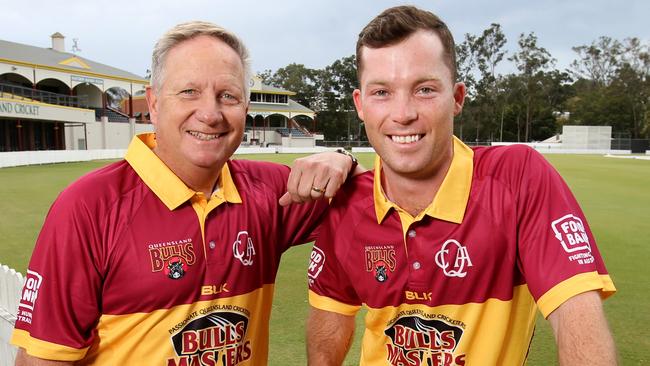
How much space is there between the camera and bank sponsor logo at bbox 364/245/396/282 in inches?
99.5

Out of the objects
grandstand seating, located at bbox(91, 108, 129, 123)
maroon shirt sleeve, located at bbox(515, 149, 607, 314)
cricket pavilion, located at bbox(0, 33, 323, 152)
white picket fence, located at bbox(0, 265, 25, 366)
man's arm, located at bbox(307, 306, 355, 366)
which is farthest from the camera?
grandstand seating, located at bbox(91, 108, 129, 123)

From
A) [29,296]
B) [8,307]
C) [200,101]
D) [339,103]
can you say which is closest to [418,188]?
[200,101]

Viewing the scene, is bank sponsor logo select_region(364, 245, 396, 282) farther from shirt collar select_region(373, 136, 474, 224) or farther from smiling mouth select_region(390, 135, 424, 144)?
smiling mouth select_region(390, 135, 424, 144)

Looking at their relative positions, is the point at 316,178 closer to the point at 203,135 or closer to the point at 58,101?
the point at 203,135

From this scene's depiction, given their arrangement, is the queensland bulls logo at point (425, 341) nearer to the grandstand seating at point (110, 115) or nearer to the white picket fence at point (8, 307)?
the white picket fence at point (8, 307)

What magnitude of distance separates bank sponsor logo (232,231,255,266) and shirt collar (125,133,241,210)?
0.19 meters

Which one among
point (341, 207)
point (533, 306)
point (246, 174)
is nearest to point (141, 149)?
point (246, 174)

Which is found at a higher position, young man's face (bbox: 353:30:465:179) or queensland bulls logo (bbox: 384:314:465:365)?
young man's face (bbox: 353:30:465:179)

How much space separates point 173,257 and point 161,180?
38 cm

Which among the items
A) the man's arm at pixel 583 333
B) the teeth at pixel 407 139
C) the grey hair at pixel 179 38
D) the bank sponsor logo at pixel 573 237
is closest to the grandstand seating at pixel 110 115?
the grey hair at pixel 179 38

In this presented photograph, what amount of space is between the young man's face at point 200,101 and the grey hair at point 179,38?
0.08ft

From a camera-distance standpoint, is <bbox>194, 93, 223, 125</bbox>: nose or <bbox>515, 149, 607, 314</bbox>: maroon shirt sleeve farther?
<bbox>194, 93, 223, 125</bbox>: nose

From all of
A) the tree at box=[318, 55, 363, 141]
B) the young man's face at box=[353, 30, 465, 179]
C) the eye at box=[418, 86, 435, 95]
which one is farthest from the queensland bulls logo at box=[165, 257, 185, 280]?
the tree at box=[318, 55, 363, 141]

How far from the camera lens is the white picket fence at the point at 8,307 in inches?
167
